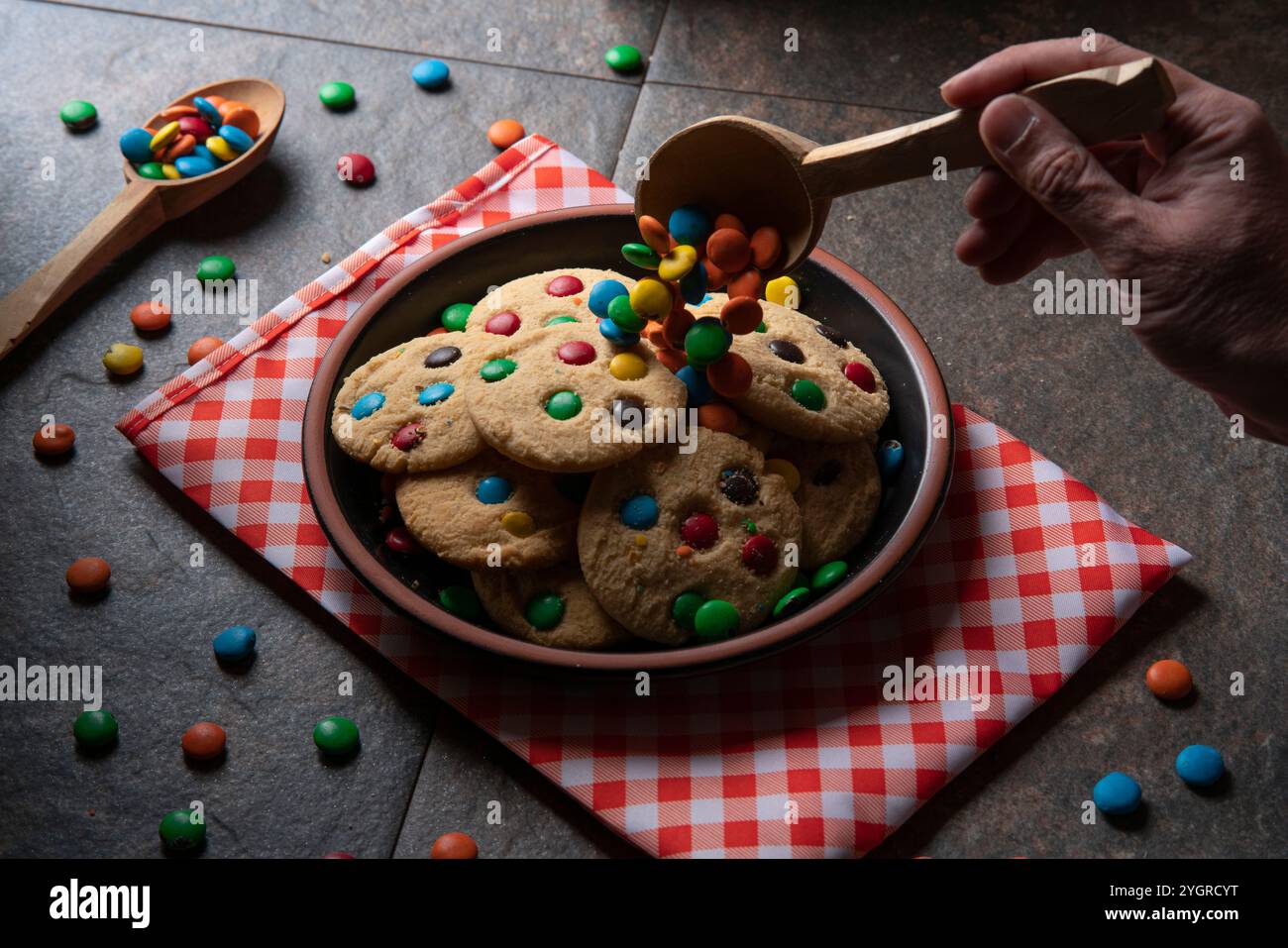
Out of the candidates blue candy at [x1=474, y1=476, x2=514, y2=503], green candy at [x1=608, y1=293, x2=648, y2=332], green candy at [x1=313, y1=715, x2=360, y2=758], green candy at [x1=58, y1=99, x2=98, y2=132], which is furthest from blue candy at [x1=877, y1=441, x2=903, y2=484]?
green candy at [x1=58, y1=99, x2=98, y2=132]

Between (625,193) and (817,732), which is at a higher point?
(625,193)

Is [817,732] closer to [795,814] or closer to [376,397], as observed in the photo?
[795,814]

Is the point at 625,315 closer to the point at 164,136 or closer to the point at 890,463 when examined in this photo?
the point at 890,463

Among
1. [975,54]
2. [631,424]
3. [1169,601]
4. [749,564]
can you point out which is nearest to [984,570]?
[1169,601]

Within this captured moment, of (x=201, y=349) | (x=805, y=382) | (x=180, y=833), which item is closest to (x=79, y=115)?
(x=201, y=349)

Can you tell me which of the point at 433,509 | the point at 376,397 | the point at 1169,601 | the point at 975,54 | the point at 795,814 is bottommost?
the point at 795,814

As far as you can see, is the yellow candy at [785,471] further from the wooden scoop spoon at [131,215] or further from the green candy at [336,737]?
the wooden scoop spoon at [131,215]
